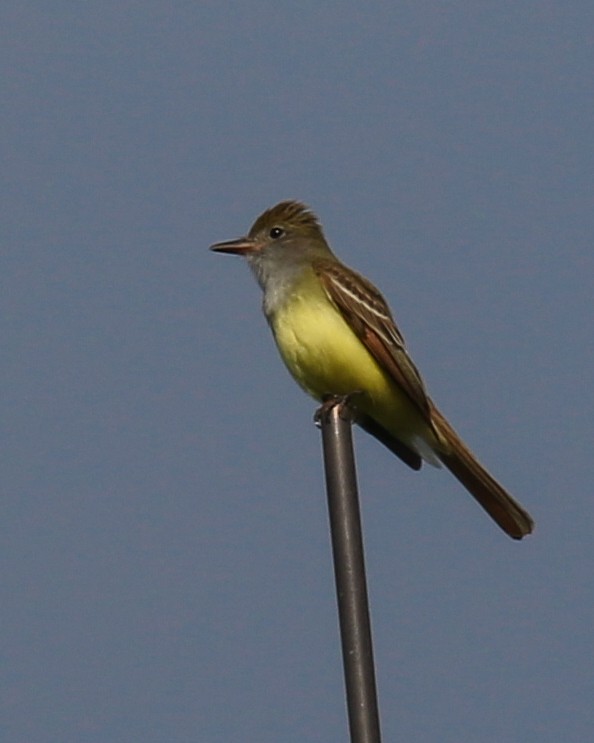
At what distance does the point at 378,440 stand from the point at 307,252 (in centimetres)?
139

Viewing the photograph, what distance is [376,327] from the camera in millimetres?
8914

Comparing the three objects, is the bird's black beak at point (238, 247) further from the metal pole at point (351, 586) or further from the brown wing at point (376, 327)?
the metal pole at point (351, 586)

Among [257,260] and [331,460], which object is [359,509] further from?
[257,260]

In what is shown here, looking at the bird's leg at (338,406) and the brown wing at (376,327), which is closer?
the bird's leg at (338,406)

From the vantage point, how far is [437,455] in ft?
30.3

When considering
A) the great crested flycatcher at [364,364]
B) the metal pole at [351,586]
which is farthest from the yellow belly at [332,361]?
the metal pole at [351,586]

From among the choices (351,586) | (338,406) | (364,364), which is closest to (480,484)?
(364,364)

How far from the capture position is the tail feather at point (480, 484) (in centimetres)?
835

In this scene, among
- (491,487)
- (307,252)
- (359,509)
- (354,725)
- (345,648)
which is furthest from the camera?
(307,252)

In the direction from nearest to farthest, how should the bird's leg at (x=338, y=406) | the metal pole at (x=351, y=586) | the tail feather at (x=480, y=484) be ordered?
the metal pole at (x=351, y=586) → the bird's leg at (x=338, y=406) → the tail feather at (x=480, y=484)

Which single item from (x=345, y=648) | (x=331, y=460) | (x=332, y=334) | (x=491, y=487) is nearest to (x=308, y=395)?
(x=332, y=334)

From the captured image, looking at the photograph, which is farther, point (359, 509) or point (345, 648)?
point (359, 509)

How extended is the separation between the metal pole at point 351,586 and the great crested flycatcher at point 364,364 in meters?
3.62

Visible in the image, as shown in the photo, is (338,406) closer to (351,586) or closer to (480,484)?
(351,586)
